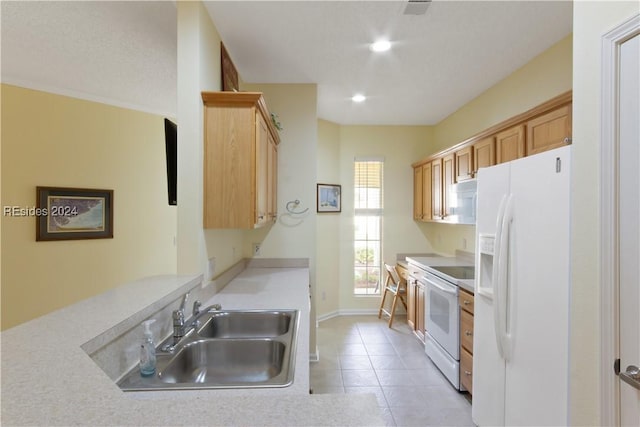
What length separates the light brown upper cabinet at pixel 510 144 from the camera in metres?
2.33

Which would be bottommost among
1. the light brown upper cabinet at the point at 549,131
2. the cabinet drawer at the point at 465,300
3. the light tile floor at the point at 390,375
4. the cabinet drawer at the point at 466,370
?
the light tile floor at the point at 390,375

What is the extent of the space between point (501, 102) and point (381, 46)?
4.78 feet

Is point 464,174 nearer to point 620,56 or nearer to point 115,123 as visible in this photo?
point 620,56

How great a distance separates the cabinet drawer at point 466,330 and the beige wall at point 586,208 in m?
1.12

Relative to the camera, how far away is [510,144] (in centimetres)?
246

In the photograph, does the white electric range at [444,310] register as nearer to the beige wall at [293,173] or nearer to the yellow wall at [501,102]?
the yellow wall at [501,102]

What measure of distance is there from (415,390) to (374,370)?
17.4 inches

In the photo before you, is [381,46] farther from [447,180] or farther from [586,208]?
[586,208]

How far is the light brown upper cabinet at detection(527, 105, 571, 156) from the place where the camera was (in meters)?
1.92

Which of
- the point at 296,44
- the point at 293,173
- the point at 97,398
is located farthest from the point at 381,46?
the point at 97,398

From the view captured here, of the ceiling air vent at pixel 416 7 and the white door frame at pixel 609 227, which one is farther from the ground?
the ceiling air vent at pixel 416 7

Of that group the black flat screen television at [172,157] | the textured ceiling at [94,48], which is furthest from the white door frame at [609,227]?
the textured ceiling at [94,48]

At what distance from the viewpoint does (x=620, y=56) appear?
1085mm

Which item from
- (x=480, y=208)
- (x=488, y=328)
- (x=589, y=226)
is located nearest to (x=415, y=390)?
(x=488, y=328)
